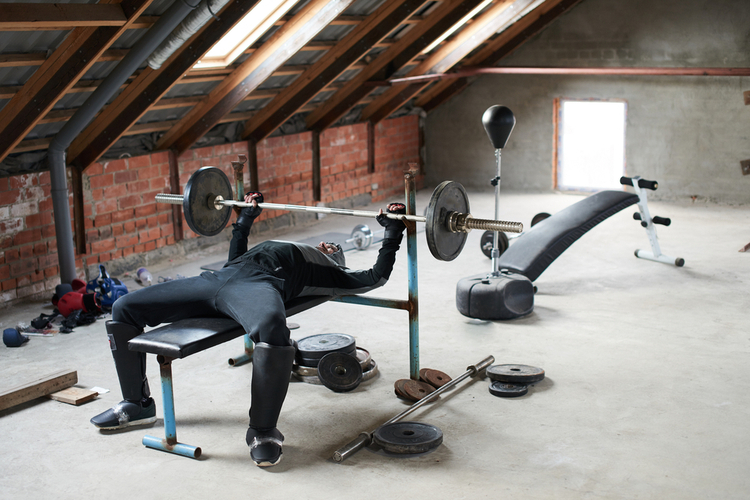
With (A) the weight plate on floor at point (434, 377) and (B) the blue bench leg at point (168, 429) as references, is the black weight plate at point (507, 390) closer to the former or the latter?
(A) the weight plate on floor at point (434, 377)

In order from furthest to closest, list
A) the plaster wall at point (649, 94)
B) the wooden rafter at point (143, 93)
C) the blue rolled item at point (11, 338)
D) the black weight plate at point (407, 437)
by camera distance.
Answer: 1. the plaster wall at point (649, 94)
2. the wooden rafter at point (143, 93)
3. the blue rolled item at point (11, 338)
4. the black weight plate at point (407, 437)

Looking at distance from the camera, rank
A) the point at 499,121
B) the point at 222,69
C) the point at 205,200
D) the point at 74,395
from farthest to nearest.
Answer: the point at 222,69, the point at 499,121, the point at 205,200, the point at 74,395

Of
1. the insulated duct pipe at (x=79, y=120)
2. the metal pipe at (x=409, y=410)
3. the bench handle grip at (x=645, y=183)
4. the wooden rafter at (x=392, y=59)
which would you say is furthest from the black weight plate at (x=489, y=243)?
Answer: the insulated duct pipe at (x=79, y=120)

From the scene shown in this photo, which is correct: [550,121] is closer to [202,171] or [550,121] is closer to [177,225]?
[177,225]

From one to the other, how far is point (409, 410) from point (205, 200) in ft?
6.51

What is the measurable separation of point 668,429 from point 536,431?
0.68 metres

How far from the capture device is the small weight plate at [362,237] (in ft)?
26.5

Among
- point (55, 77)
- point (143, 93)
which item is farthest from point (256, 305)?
point (143, 93)

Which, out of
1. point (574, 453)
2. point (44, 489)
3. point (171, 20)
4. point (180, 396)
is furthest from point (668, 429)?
point (171, 20)

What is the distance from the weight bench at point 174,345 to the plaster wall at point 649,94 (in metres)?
8.46

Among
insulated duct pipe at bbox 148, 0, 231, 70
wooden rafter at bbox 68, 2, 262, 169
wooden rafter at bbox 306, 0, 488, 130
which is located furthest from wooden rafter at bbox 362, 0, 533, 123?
insulated duct pipe at bbox 148, 0, 231, 70

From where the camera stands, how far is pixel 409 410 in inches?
161

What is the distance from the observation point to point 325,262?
442 centimetres

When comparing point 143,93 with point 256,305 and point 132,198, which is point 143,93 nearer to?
point 132,198
